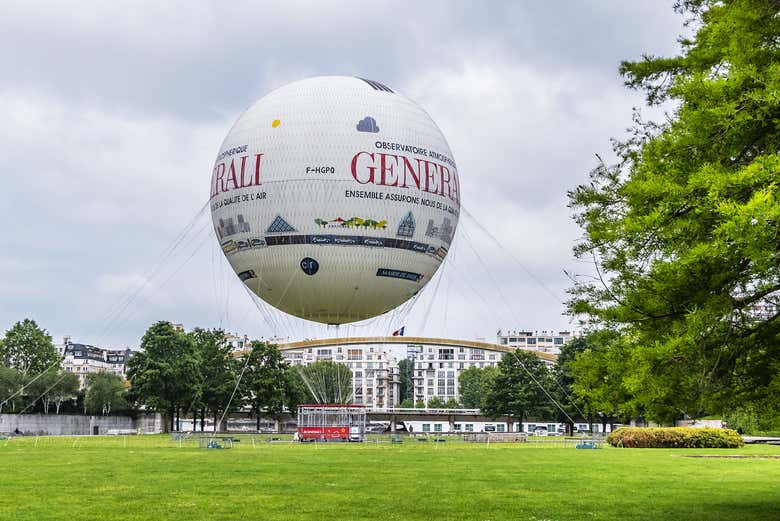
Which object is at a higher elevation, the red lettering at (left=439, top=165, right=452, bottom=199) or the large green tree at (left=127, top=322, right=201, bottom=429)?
the red lettering at (left=439, top=165, right=452, bottom=199)

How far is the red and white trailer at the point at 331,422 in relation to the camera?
58.9m

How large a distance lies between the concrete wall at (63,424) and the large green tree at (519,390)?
4332 cm

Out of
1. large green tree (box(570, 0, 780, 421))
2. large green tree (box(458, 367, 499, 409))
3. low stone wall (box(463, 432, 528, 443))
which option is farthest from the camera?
large green tree (box(458, 367, 499, 409))

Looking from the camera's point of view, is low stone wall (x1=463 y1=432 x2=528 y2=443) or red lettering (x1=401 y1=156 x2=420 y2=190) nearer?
red lettering (x1=401 y1=156 x2=420 y2=190)

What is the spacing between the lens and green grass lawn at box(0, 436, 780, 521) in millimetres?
17969

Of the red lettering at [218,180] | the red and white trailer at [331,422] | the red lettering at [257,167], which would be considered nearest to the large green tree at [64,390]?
the red and white trailer at [331,422]

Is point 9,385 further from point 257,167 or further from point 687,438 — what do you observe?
point 687,438

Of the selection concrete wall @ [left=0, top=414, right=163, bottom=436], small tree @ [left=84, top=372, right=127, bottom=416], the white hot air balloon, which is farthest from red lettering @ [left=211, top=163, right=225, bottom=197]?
small tree @ [left=84, top=372, right=127, bottom=416]

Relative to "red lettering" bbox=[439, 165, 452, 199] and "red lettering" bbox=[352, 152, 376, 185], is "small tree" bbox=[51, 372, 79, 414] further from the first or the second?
"red lettering" bbox=[352, 152, 376, 185]

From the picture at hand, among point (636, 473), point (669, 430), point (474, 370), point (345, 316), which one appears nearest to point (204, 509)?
point (636, 473)

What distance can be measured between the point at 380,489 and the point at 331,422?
36.6m

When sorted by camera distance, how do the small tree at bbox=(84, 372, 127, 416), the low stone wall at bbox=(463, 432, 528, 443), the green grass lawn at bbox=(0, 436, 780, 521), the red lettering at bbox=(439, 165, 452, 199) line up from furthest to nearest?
1. the small tree at bbox=(84, 372, 127, 416)
2. the low stone wall at bbox=(463, 432, 528, 443)
3. the red lettering at bbox=(439, 165, 452, 199)
4. the green grass lawn at bbox=(0, 436, 780, 521)

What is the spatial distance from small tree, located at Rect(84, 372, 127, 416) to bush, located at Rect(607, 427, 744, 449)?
75.9 m

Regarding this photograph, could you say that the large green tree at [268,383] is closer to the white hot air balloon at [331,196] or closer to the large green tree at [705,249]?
the white hot air balloon at [331,196]
